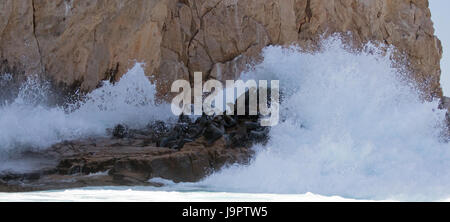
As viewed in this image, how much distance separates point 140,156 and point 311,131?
249 centimetres

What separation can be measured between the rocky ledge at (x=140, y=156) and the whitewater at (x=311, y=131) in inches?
8.6

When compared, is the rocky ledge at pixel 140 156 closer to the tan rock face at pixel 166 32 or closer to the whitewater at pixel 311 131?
the whitewater at pixel 311 131

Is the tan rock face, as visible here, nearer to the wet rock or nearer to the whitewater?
the whitewater

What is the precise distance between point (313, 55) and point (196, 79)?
83.3 inches

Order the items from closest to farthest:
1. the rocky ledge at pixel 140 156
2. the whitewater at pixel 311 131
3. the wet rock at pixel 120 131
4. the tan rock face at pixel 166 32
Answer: the whitewater at pixel 311 131
the rocky ledge at pixel 140 156
the wet rock at pixel 120 131
the tan rock face at pixel 166 32

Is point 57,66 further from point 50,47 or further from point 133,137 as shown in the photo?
point 133,137

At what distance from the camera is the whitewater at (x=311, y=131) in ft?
21.2

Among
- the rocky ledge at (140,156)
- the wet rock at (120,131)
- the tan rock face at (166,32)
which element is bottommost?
the rocky ledge at (140,156)

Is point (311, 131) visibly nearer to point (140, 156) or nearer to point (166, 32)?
point (140, 156)

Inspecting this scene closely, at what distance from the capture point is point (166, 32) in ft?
36.4

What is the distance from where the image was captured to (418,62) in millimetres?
14320

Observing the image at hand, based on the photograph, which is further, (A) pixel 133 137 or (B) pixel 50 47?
(B) pixel 50 47

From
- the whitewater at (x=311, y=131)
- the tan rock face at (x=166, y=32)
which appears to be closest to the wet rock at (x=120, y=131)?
the whitewater at (x=311, y=131)
